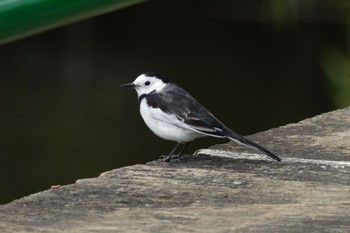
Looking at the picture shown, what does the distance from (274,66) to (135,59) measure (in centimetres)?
165

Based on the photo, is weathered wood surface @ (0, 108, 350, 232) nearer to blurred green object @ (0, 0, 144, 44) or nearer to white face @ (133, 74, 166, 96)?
white face @ (133, 74, 166, 96)

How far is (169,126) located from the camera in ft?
16.5

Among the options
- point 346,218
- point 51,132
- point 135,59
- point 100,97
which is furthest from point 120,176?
point 135,59

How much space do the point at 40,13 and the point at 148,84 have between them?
420 cm

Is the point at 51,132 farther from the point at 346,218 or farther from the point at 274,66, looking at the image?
the point at 346,218

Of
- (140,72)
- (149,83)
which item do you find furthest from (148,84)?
(140,72)

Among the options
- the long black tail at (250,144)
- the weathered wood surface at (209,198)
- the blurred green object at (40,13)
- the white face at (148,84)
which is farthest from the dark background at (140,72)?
the blurred green object at (40,13)

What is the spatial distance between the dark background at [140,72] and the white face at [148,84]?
14.1 ft

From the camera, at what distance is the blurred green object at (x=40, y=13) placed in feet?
4.22

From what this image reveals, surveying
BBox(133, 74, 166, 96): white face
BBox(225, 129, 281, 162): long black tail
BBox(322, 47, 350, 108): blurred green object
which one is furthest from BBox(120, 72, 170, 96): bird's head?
BBox(322, 47, 350, 108): blurred green object

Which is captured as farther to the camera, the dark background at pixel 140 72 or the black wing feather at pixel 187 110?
the dark background at pixel 140 72

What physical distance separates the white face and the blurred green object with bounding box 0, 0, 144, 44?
4.04 metres

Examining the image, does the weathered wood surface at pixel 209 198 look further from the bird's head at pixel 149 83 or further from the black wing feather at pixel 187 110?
the bird's head at pixel 149 83

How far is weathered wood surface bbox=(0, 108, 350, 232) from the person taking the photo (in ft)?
9.84
